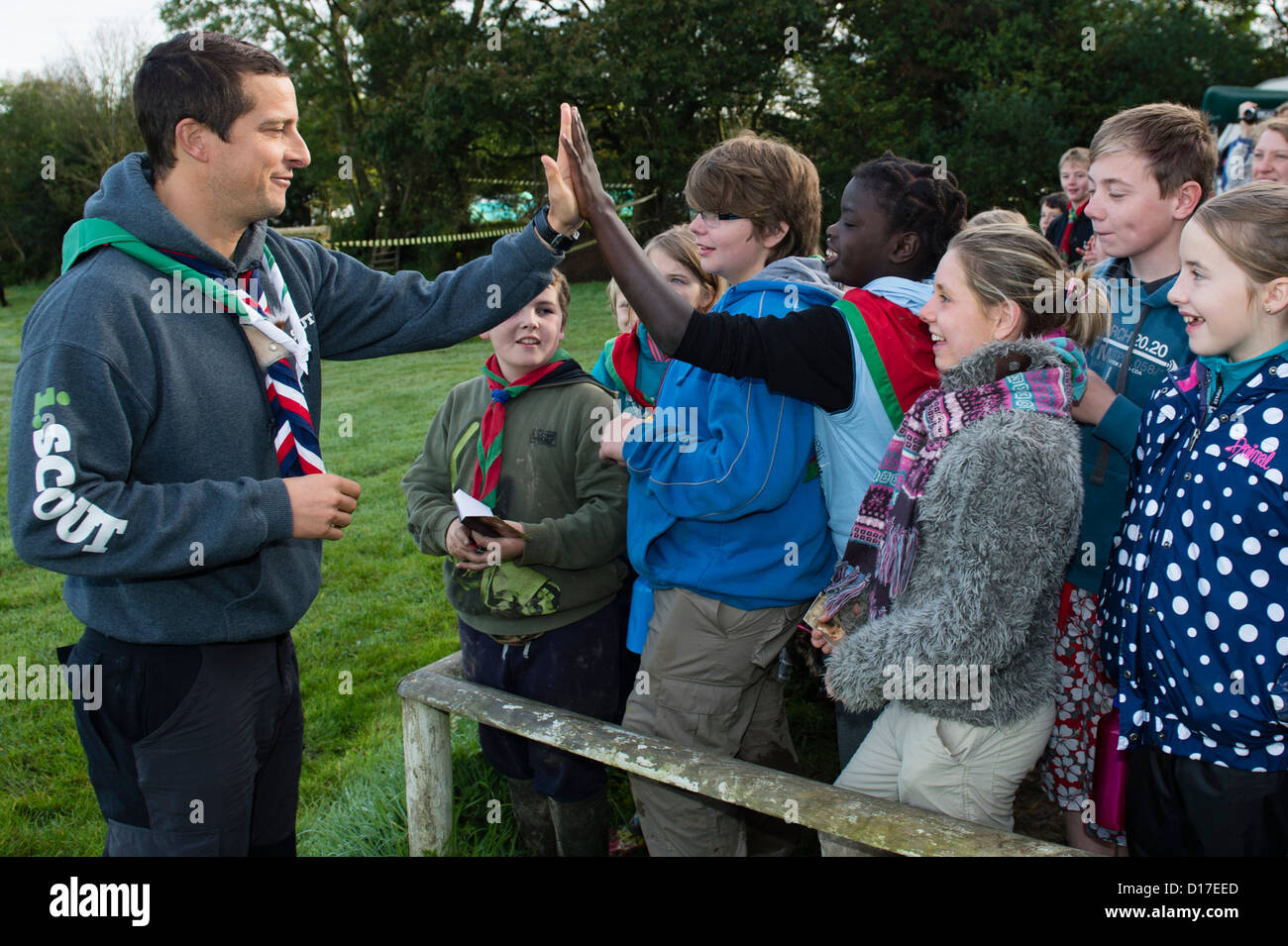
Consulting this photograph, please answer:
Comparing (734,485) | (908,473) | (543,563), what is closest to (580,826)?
(543,563)

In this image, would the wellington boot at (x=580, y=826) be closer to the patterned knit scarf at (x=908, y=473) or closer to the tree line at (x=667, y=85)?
the patterned knit scarf at (x=908, y=473)

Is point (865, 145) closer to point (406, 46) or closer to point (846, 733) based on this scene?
point (406, 46)

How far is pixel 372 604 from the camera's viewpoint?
5.73 metres

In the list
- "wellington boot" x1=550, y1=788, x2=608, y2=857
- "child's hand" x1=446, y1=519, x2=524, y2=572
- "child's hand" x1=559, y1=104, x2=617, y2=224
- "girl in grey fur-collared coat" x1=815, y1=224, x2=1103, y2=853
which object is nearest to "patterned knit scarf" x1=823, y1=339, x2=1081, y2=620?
"girl in grey fur-collared coat" x1=815, y1=224, x2=1103, y2=853

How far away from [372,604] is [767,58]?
23142mm

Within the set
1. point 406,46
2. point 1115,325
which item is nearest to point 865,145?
point 406,46

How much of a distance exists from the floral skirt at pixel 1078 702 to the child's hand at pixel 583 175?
162cm

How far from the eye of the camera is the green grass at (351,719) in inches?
134

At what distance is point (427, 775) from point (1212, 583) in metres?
2.20

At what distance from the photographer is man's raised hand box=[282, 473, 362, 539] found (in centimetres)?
200

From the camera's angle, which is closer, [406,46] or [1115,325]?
[1115,325]

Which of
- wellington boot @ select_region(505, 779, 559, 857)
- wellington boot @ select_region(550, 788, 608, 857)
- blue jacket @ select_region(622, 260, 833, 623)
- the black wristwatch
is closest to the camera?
blue jacket @ select_region(622, 260, 833, 623)

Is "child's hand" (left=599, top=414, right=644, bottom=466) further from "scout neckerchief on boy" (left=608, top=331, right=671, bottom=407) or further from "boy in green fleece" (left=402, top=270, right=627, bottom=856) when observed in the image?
"scout neckerchief on boy" (left=608, top=331, right=671, bottom=407)

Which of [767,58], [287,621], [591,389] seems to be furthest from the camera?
[767,58]
